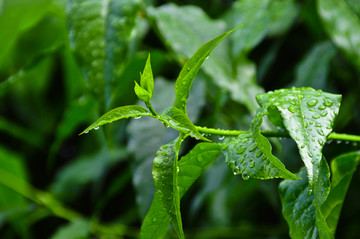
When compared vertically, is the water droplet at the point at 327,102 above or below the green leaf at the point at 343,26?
above

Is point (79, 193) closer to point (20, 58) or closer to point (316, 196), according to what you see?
point (20, 58)

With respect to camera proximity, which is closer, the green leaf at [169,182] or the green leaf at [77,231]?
the green leaf at [169,182]

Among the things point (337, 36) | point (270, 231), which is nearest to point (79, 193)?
point (270, 231)

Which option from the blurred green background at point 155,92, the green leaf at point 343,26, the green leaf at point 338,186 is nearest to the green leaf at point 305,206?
the green leaf at point 338,186

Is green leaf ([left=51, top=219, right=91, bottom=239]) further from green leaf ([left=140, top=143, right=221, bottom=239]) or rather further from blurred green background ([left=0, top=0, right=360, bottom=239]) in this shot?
green leaf ([left=140, top=143, right=221, bottom=239])

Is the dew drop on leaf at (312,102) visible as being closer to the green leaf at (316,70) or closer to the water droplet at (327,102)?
the water droplet at (327,102)

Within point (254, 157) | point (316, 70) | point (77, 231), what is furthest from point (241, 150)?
point (77, 231)
